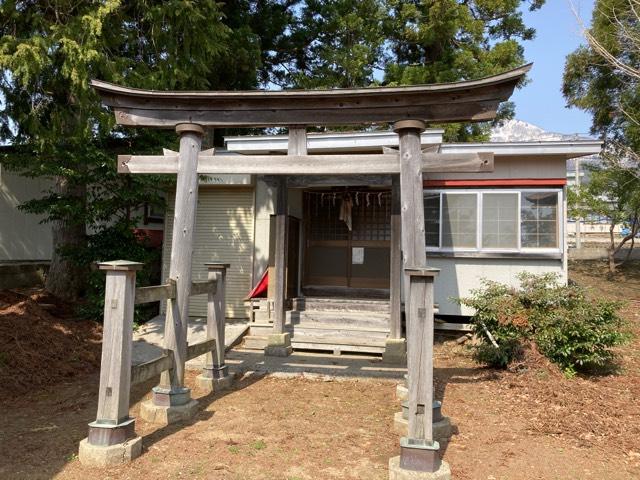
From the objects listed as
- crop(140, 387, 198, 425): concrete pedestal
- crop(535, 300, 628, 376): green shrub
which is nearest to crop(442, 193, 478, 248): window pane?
crop(535, 300, 628, 376): green shrub

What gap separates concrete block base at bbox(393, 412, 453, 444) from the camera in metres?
4.68

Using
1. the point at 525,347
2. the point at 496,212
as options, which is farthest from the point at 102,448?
the point at 496,212

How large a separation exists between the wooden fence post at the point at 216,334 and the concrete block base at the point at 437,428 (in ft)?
8.16

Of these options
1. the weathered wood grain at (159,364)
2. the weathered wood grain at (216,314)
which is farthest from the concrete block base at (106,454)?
the weathered wood grain at (216,314)

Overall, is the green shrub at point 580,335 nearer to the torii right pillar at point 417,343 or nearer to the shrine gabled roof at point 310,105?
the torii right pillar at point 417,343

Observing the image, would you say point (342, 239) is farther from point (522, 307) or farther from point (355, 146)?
point (522, 307)

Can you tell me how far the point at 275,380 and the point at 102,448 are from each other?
9.66 ft

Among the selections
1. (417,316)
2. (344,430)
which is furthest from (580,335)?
(344,430)

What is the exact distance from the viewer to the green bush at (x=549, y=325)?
20.9 feet

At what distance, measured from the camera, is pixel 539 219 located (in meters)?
8.88

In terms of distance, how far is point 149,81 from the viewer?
348 inches

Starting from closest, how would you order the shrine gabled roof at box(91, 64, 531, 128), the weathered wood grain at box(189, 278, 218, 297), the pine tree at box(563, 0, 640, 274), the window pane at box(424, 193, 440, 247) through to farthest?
the shrine gabled roof at box(91, 64, 531, 128) → the weathered wood grain at box(189, 278, 218, 297) → the window pane at box(424, 193, 440, 247) → the pine tree at box(563, 0, 640, 274)

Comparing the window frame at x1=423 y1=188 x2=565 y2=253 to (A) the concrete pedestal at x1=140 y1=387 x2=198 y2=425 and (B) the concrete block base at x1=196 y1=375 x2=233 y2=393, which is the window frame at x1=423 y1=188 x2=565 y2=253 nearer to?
(B) the concrete block base at x1=196 y1=375 x2=233 y2=393

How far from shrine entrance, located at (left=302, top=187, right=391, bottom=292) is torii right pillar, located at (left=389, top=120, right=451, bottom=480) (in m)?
5.18
